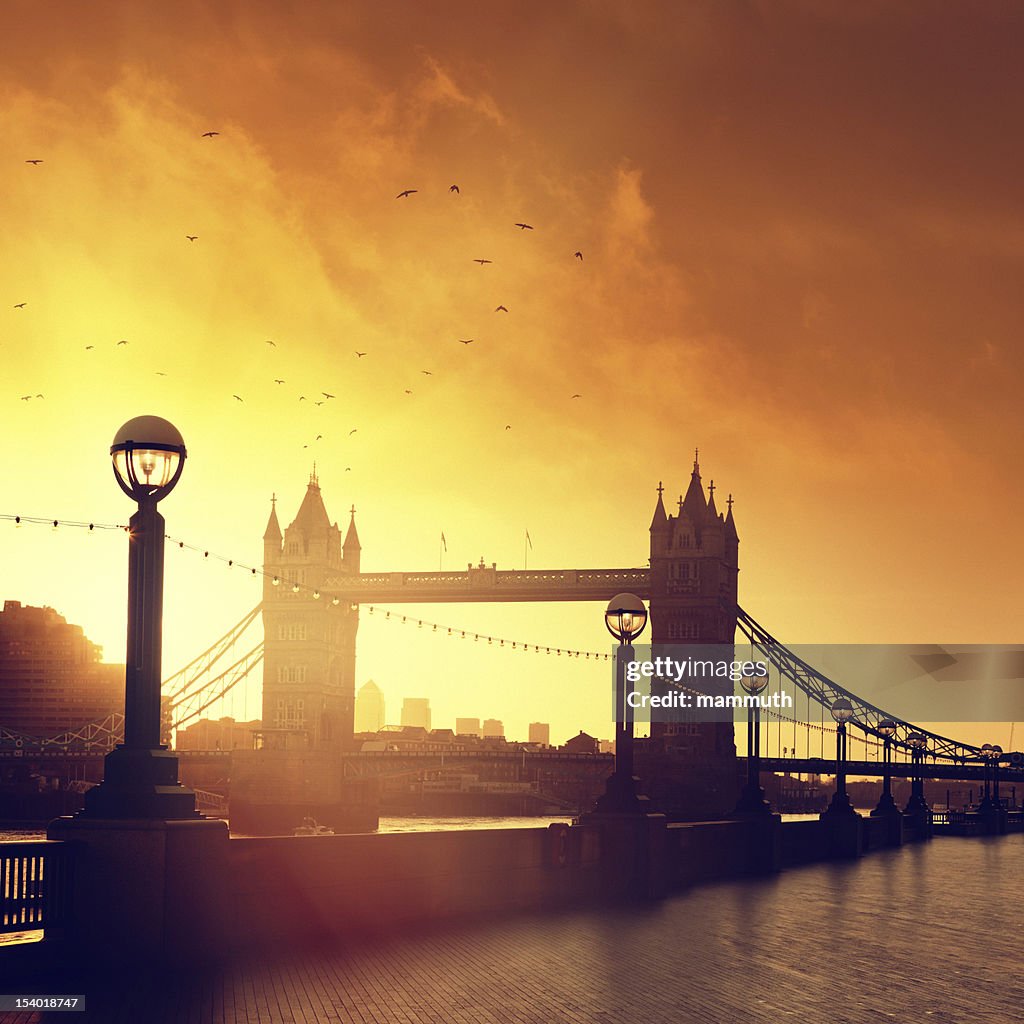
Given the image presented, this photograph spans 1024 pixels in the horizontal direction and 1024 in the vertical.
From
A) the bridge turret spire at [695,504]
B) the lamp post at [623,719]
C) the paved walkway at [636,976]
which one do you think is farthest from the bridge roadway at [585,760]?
the paved walkway at [636,976]

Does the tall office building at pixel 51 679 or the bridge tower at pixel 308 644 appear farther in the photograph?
the tall office building at pixel 51 679

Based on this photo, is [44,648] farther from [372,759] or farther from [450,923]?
[450,923]

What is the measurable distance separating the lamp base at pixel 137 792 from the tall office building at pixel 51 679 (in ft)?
494

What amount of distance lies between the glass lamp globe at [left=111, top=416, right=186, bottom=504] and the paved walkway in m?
3.77

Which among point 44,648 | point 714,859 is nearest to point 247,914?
point 714,859

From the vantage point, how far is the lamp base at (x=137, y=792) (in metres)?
10.7

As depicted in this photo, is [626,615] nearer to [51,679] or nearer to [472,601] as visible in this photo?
[472,601]

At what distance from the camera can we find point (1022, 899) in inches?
766

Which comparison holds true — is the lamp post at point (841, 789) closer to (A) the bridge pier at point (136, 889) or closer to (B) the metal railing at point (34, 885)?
(A) the bridge pier at point (136, 889)

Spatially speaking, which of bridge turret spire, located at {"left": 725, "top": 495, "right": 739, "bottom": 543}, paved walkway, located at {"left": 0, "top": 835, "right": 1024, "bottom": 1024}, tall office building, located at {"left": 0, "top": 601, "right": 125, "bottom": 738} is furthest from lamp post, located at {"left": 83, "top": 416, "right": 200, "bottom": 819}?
tall office building, located at {"left": 0, "top": 601, "right": 125, "bottom": 738}

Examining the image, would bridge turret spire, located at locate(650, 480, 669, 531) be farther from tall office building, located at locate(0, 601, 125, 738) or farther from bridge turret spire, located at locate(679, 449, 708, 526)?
tall office building, located at locate(0, 601, 125, 738)

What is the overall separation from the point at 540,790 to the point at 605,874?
120 meters

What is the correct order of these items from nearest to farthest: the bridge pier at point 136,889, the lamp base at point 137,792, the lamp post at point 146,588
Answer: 1. the bridge pier at point 136,889
2. the lamp base at point 137,792
3. the lamp post at point 146,588

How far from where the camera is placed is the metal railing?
32.9 ft
